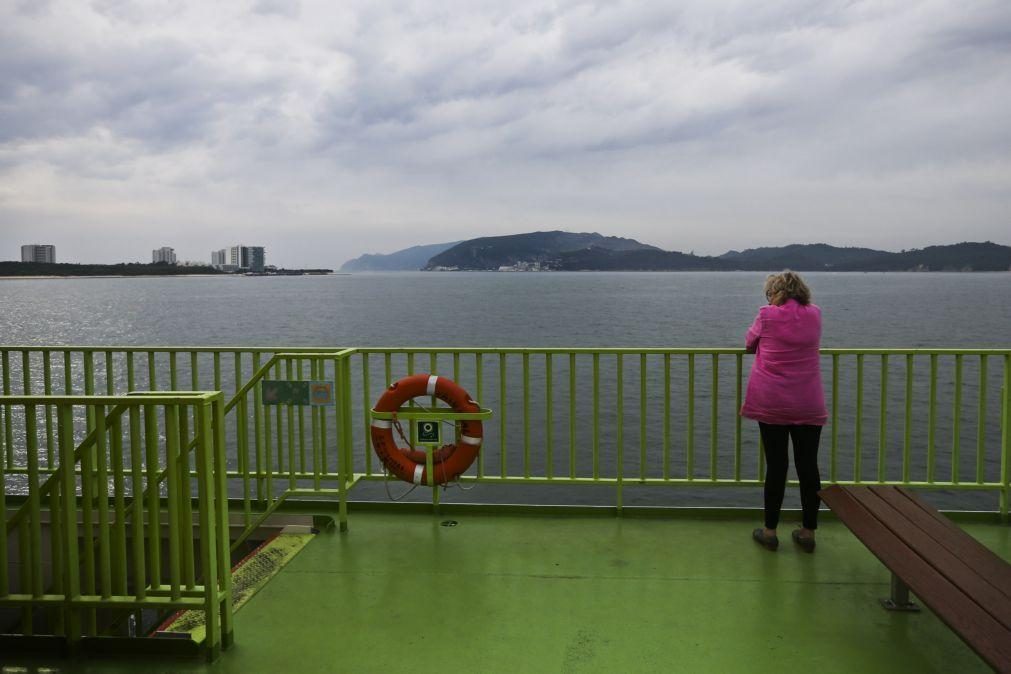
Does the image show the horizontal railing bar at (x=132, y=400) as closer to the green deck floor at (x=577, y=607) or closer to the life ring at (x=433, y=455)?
the green deck floor at (x=577, y=607)

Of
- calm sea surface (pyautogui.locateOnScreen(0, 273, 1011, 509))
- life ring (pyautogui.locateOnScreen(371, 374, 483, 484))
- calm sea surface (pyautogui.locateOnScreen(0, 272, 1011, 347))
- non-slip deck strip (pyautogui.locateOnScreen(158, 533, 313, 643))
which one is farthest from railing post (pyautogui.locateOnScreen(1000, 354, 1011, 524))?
calm sea surface (pyautogui.locateOnScreen(0, 272, 1011, 347))

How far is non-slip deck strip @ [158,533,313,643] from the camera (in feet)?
12.2

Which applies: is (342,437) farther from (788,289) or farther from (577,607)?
(788,289)

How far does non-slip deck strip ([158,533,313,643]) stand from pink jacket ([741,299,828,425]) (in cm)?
301

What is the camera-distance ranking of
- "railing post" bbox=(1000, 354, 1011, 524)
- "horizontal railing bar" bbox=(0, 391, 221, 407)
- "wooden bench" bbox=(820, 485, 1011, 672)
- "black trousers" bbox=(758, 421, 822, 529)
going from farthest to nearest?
1. "railing post" bbox=(1000, 354, 1011, 524)
2. "black trousers" bbox=(758, 421, 822, 529)
3. "horizontal railing bar" bbox=(0, 391, 221, 407)
4. "wooden bench" bbox=(820, 485, 1011, 672)

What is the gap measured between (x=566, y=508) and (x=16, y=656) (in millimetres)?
3428

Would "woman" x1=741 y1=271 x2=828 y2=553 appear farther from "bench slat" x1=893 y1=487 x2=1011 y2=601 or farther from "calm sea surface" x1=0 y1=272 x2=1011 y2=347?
"calm sea surface" x1=0 y1=272 x2=1011 y2=347

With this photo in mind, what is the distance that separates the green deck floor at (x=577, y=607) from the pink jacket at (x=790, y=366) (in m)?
0.90

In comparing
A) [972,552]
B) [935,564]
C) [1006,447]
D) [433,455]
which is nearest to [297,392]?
[433,455]

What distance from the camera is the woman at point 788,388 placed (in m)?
4.65

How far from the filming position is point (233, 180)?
157875 mm

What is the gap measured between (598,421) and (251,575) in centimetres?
381

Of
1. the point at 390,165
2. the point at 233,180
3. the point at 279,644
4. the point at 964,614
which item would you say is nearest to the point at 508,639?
the point at 279,644

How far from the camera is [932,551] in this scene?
3.58 meters
